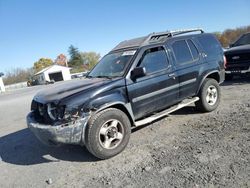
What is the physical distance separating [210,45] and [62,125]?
437cm

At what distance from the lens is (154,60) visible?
5156 mm

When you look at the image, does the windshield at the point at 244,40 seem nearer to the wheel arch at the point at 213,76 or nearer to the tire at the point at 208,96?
the wheel arch at the point at 213,76

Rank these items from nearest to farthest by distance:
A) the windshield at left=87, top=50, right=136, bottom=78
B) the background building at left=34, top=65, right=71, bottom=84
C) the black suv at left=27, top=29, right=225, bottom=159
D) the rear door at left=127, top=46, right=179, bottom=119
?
the black suv at left=27, top=29, right=225, bottom=159, the rear door at left=127, top=46, right=179, bottom=119, the windshield at left=87, top=50, right=136, bottom=78, the background building at left=34, top=65, right=71, bottom=84

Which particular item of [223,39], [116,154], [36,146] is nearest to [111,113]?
[116,154]

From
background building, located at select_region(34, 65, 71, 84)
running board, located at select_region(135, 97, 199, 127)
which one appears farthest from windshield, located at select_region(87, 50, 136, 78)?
background building, located at select_region(34, 65, 71, 84)

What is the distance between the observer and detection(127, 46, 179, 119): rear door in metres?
4.76

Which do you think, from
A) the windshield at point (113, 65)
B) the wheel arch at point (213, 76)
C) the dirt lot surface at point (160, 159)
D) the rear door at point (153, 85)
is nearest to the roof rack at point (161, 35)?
the rear door at point (153, 85)

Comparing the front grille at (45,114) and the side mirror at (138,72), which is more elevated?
the side mirror at (138,72)

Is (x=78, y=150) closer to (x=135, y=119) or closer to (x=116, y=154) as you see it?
(x=116, y=154)

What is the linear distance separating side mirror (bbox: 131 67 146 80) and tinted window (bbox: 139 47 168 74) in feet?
1.14

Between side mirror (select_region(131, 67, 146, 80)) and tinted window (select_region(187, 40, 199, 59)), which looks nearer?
side mirror (select_region(131, 67, 146, 80))

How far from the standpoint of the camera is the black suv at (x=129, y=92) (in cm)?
410

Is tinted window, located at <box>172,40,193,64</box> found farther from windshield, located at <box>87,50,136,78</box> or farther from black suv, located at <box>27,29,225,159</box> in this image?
windshield, located at <box>87,50,136,78</box>

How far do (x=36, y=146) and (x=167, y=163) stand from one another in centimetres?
325
